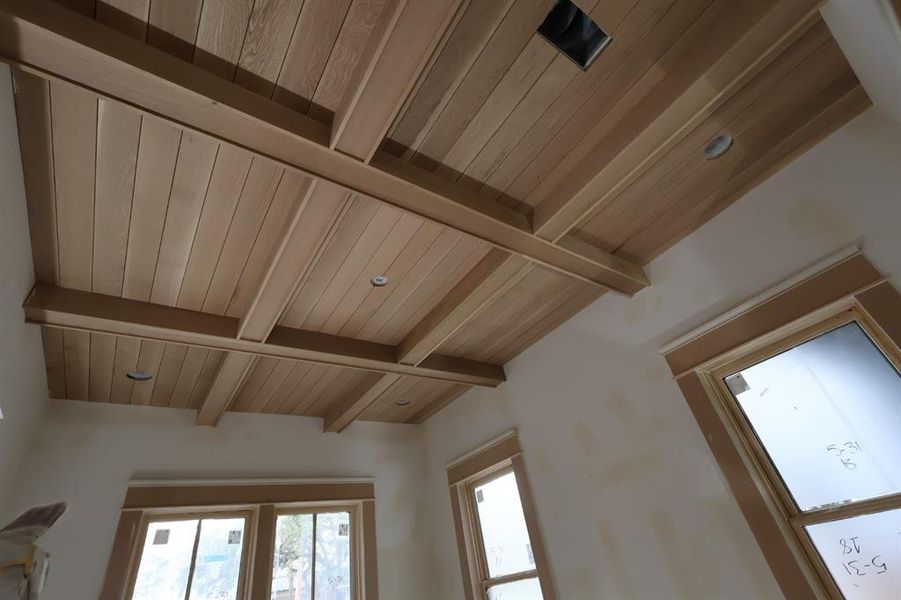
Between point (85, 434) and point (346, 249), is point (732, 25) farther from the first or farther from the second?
point (85, 434)

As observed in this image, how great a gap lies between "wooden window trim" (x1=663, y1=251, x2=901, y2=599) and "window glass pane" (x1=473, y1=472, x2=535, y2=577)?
1384 millimetres

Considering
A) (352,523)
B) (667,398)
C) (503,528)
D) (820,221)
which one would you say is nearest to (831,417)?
(667,398)

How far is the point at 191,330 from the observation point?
217 centimetres

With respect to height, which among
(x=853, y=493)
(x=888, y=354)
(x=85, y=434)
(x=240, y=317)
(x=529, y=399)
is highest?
(x=240, y=317)

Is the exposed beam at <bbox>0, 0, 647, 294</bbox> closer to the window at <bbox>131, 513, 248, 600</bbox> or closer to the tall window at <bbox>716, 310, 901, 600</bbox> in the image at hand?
the tall window at <bbox>716, 310, 901, 600</bbox>

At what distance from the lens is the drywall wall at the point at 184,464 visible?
8.19 ft

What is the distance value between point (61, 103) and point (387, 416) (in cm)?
297

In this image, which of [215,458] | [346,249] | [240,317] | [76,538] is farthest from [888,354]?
[76,538]

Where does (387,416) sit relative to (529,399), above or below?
above

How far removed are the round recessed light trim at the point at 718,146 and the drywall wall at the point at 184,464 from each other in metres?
3.08

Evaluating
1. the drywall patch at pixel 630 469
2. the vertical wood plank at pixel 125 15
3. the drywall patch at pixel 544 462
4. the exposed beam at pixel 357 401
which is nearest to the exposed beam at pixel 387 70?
the vertical wood plank at pixel 125 15

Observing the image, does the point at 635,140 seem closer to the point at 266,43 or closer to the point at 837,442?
the point at 266,43

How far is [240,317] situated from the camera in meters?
2.29

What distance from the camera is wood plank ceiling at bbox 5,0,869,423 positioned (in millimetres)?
1282
